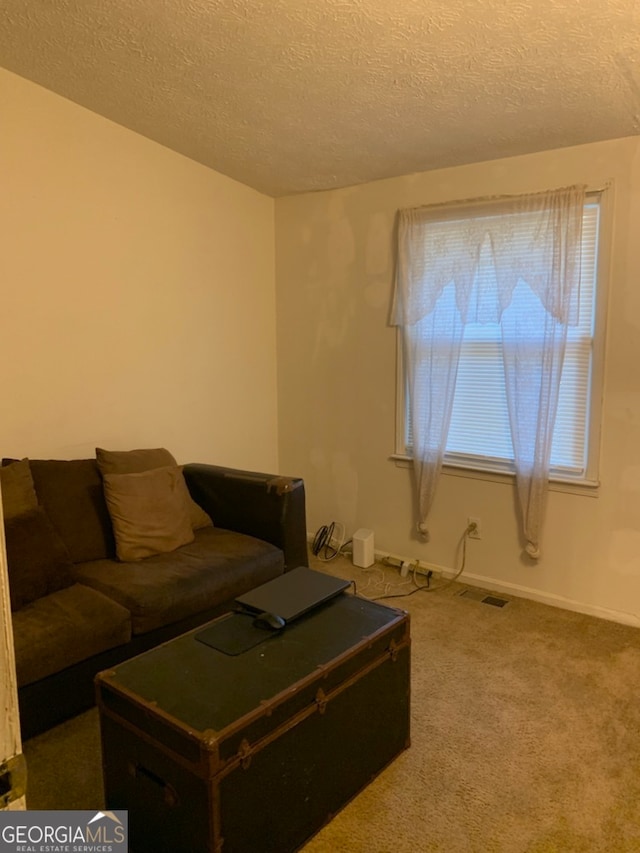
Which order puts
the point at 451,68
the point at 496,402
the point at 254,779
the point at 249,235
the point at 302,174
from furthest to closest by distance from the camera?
the point at 249,235 → the point at 302,174 → the point at 496,402 → the point at 451,68 → the point at 254,779

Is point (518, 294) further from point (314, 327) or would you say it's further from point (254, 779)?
point (254, 779)

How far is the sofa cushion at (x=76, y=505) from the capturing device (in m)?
2.56

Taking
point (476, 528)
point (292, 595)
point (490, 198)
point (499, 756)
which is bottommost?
point (499, 756)

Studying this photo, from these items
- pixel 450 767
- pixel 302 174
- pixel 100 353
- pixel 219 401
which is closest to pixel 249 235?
pixel 302 174

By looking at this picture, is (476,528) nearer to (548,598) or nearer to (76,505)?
(548,598)

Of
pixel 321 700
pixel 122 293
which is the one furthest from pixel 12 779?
pixel 122 293

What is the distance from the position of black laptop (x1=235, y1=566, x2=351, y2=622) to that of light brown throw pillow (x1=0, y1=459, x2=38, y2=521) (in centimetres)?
94

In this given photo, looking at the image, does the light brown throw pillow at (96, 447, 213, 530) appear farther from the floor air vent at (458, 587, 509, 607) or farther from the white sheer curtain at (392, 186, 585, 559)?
the floor air vent at (458, 587, 509, 607)

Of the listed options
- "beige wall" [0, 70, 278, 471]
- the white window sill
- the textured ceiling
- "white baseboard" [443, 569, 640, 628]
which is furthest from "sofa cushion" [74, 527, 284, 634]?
the textured ceiling

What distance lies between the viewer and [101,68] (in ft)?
7.80

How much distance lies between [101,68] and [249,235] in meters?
1.53

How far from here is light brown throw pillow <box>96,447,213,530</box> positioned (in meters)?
2.77

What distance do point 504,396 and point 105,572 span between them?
2.20 meters

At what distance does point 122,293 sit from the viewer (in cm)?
305
